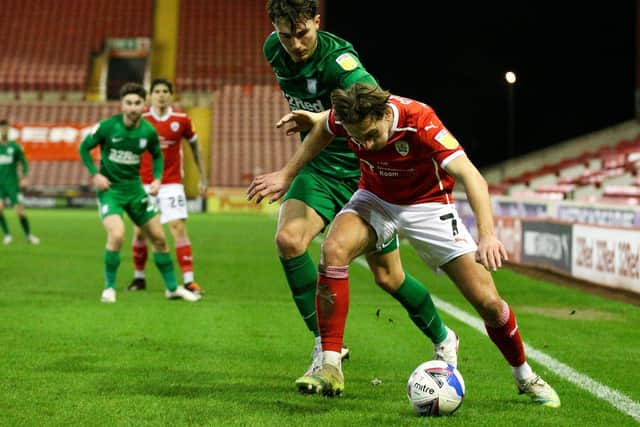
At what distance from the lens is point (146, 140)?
390 inches

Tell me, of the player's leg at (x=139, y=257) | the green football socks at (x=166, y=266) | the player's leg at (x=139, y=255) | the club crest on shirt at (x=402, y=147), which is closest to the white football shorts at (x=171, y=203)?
the player's leg at (x=139, y=255)

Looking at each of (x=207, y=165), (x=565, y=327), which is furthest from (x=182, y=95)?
(x=565, y=327)

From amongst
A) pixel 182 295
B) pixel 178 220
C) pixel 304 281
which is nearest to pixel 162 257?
pixel 182 295

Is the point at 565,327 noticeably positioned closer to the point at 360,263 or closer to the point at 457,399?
the point at 457,399

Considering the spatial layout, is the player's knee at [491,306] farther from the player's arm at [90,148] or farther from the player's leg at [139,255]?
the player's leg at [139,255]

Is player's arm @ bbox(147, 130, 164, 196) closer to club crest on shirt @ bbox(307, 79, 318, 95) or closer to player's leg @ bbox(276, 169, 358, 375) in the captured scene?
Result: player's leg @ bbox(276, 169, 358, 375)

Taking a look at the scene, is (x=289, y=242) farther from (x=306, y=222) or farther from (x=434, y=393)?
(x=434, y=393)

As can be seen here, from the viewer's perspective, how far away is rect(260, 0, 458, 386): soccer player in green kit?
559cm

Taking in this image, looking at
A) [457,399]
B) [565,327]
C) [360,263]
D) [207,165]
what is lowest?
[207,165]

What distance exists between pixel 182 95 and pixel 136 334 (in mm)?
34908

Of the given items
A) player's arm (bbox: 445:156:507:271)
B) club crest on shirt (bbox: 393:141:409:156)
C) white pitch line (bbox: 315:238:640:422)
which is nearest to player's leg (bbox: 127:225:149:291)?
white pitch line (bbox: 315:238:640:422)

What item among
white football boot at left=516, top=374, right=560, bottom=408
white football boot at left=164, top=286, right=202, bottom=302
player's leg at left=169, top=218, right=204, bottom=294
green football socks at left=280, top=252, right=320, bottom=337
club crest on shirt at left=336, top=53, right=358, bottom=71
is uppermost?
club crest on shirt at left=336, top=53, right=358, bottom=71

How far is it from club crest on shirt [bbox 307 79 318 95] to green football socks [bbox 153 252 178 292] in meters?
4.49

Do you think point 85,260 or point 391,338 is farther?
point 85,260
